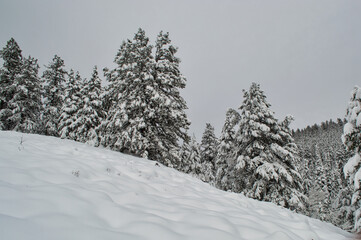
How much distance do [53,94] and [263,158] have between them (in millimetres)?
26789

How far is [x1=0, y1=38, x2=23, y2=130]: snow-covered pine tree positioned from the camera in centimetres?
1995

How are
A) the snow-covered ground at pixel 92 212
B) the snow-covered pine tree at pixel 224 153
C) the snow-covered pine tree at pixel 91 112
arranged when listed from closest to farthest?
the snow-covered ground at pixel 92 212
the snow-covered pine tree at pixel 224 153
the snow-covered pine tree at pixel 91 112

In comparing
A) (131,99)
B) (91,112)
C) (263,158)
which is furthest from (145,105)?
(91,112)

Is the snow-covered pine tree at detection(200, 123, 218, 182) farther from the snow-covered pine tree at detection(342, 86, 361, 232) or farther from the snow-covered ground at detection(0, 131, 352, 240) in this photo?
Result: the snow-covered ground at detection(0, 131, 352, 240)

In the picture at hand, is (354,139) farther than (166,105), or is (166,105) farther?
(166,105)

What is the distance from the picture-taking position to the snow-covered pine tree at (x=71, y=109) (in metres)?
21.7

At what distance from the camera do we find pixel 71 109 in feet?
74.3

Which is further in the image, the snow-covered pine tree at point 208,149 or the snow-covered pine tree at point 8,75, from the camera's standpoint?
the snow-covered pine tree at point 208,149

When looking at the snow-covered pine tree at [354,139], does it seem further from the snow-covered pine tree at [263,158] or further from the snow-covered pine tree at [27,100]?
the snow-covered pine tree at [27,100]

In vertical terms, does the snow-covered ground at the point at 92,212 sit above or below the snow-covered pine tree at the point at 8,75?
below

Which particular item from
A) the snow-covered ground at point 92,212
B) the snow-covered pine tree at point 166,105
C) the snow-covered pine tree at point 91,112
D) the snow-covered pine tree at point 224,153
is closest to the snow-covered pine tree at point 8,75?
the snow-covered pine tree at point 91,112

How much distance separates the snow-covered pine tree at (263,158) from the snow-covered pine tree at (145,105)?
16.1ft

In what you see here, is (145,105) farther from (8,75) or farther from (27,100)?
(8,75)

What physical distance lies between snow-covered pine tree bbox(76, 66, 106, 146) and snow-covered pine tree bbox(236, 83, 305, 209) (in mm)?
14945
